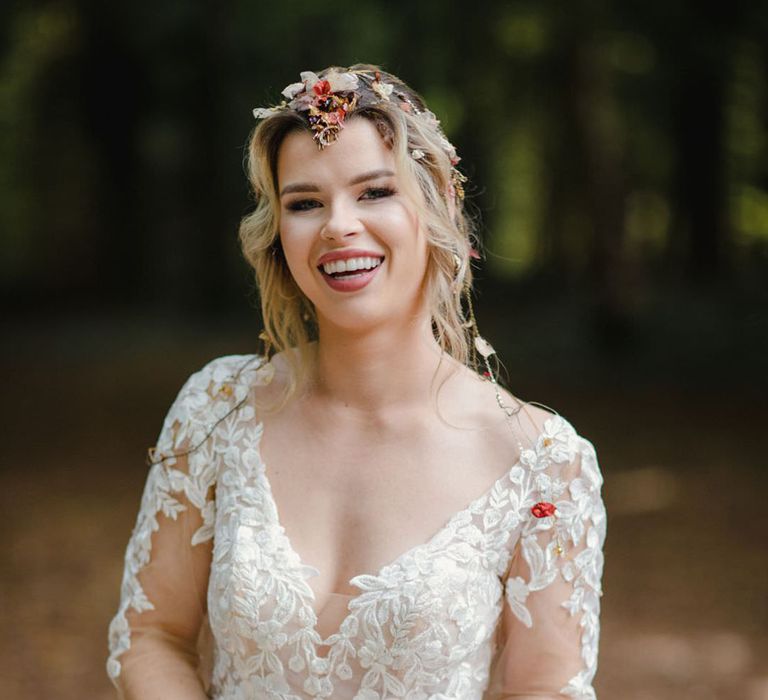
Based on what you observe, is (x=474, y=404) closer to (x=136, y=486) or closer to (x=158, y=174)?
(x=136, y=486)

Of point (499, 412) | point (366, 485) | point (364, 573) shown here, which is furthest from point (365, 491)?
point (499, 412)

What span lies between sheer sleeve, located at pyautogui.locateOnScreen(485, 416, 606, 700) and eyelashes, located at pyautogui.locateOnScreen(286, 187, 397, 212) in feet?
2.09

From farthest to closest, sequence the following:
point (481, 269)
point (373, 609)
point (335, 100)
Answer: point (481, 269) → point (335, 100) → point (373, 609)

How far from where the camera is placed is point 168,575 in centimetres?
235

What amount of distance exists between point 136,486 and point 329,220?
6112mm

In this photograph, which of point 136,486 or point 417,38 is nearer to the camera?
point 136,486

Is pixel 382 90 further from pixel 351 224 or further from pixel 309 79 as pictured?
pixel 351 224

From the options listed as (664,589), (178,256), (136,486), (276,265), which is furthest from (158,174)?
(276,265)

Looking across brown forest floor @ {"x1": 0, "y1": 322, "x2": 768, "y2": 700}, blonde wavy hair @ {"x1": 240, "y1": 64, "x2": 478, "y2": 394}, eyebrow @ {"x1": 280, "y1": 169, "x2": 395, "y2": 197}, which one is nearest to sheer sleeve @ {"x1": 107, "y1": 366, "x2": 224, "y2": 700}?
blonde wavy hair @ {"x1": 240, "y1": 64, "x2": 478, "y2": 394}

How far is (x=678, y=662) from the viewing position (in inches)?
203

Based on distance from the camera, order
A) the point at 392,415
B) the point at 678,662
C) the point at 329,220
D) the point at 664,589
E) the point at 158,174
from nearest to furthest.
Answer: the point at 329,220, the point at 392,415, the point at 678,662, the point at 664,589, the point at 158,174

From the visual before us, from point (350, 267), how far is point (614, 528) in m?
5.08

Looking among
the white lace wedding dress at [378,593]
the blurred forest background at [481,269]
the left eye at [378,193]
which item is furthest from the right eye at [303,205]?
the white lace wedding dress at [378,593]

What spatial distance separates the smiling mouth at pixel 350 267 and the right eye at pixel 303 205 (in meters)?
0.13
